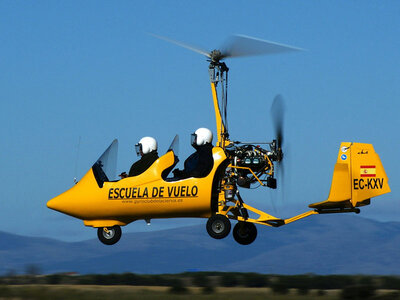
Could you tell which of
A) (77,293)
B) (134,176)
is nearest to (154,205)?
(134,176)

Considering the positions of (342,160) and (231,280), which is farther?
(231,280)

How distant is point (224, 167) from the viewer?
22.8 meters

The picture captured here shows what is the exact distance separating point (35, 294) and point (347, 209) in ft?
27.3

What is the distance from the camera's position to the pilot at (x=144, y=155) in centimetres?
2336

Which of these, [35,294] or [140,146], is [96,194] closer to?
[140,146]

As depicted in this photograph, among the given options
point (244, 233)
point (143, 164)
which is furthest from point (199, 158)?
point (244, 233)

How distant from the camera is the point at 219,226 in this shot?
22562mm

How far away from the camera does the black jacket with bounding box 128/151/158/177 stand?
23.3 metres

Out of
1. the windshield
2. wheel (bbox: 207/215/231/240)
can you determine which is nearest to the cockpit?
the windshield

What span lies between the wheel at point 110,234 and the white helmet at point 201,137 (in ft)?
10.3

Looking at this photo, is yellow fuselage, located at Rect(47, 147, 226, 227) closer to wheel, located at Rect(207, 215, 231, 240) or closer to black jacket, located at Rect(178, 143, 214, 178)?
A: black jacket, located at Rect(178, 143, 214, 178)

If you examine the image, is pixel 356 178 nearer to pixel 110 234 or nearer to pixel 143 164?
pixel 143 164

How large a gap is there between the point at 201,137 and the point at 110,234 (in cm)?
366

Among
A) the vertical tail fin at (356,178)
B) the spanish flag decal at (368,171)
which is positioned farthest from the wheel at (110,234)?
the spanish flag decal at (368,171)
